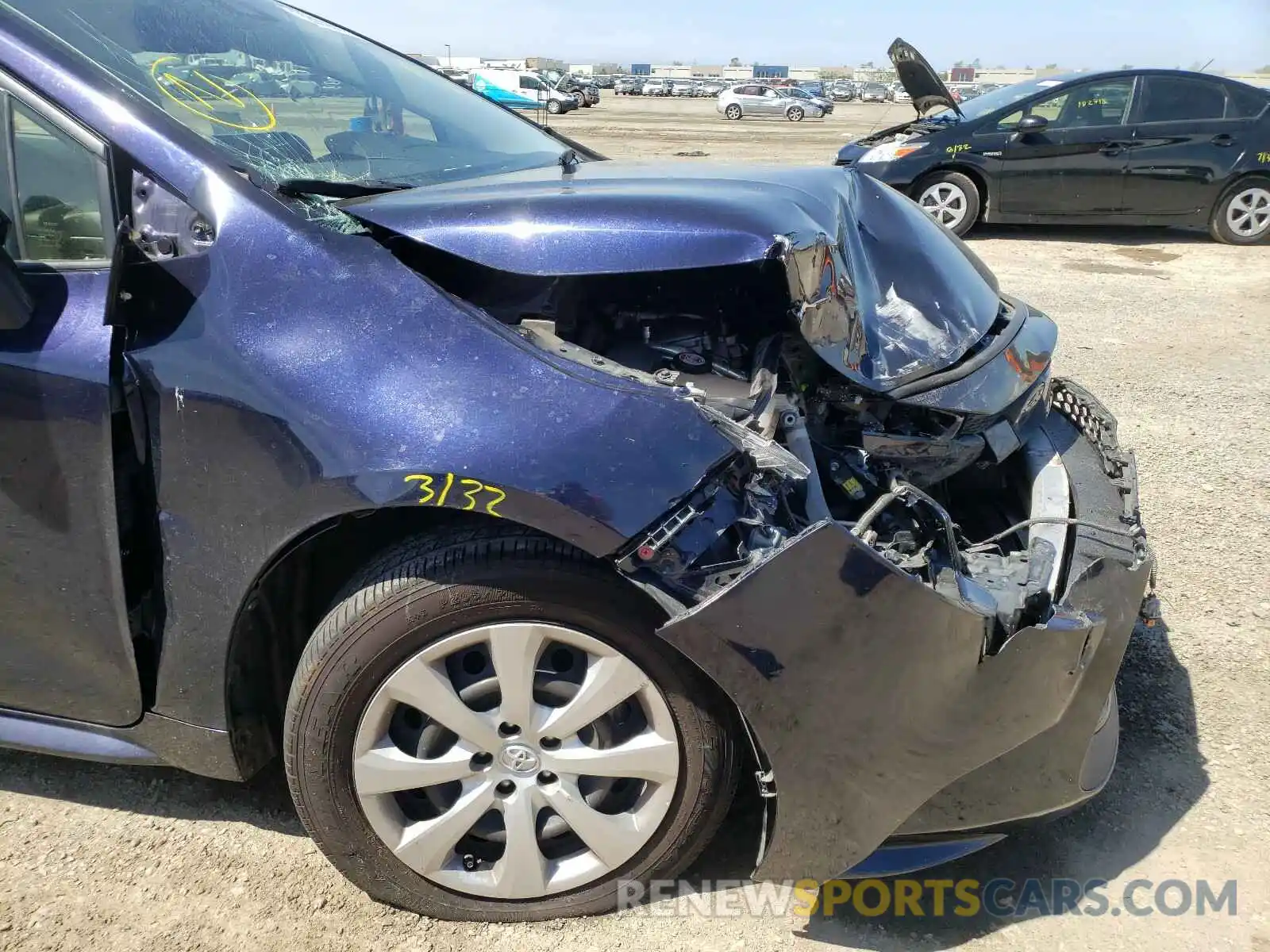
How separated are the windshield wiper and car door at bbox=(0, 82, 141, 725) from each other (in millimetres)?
339

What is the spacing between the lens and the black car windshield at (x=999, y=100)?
30.2 feet

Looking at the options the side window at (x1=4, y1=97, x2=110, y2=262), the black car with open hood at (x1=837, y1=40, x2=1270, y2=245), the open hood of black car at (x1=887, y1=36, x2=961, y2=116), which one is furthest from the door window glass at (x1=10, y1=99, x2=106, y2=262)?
the black car with open hood at (x1=837, y1=40, x2=1270, y2=245)

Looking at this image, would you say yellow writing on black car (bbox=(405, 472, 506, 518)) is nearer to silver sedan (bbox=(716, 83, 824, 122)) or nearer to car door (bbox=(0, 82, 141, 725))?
car door (bbox=(0, 82, 141, 725))

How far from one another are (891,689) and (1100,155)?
29.7ft

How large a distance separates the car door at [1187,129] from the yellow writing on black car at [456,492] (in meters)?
9.43

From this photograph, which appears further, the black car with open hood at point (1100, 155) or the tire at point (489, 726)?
the black car with open hood at point (1100, 155)

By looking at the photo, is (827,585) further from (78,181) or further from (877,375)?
(78,181)

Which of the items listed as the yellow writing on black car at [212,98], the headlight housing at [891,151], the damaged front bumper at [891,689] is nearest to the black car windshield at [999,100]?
the headlight housing at [891,151]

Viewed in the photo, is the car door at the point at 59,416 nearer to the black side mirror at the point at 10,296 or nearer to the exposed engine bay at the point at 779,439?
the black side mirror at the point at 10,296

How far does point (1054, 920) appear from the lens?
2076mm

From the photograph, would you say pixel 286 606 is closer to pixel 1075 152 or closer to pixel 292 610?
pixel 292 610

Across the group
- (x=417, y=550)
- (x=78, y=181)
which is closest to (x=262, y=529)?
(x=417, y=550)

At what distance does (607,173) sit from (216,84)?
1.03m

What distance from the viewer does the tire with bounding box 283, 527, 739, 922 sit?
178cm
